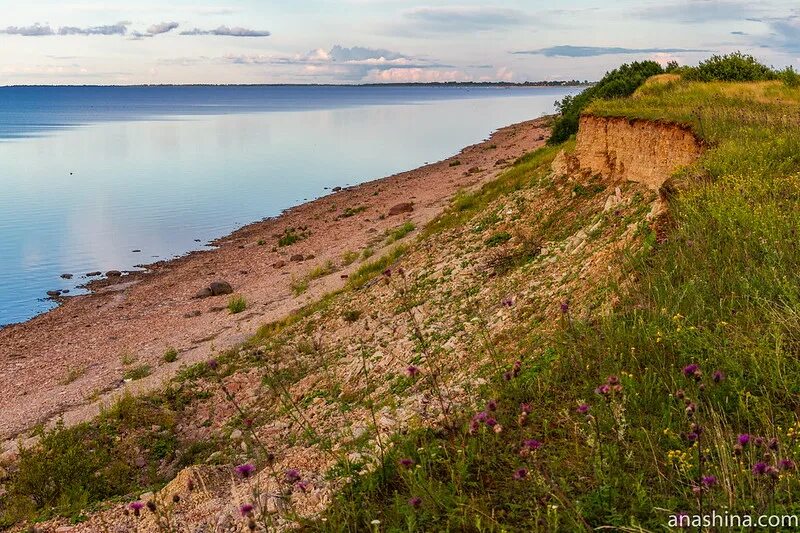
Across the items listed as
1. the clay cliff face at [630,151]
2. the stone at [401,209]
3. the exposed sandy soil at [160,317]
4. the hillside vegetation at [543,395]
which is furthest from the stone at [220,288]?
the clay cliff face at [630,151]

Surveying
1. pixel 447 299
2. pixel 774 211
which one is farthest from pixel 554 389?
pixel 447 299

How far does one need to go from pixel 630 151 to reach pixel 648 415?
1150 cm

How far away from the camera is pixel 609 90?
29.0m

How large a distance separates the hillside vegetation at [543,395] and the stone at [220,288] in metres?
10.8

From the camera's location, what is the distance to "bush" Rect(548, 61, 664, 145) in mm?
28609

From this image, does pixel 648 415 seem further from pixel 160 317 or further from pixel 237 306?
pixel 160 317

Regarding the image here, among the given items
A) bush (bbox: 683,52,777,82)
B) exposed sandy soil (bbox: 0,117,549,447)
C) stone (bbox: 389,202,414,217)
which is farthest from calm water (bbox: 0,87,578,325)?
bush (bbox: 683,52,777,82)

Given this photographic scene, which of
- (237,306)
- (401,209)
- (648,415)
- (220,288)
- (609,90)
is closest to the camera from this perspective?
(648,415)

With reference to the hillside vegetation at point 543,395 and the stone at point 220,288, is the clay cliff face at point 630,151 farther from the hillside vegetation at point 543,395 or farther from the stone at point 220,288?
the stone at point 220,288

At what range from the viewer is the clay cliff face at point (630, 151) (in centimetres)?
1352

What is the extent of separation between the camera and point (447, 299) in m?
14.3

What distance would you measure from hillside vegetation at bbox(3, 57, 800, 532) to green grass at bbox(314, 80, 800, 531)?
0.02 meters

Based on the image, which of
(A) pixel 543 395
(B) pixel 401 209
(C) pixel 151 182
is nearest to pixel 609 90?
(B) pixel 401 209

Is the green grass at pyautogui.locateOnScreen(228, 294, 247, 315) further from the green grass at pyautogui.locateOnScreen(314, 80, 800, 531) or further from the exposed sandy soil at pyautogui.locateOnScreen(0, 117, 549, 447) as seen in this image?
→ the green grass at pyautogui.locateOnScreen(314, 80, 800, 531)
